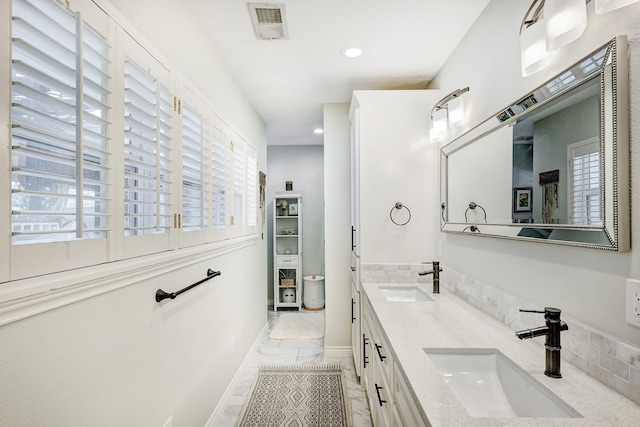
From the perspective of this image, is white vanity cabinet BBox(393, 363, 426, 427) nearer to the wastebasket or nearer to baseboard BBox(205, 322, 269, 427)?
baseboard BBox(205, 322, 269, 427)

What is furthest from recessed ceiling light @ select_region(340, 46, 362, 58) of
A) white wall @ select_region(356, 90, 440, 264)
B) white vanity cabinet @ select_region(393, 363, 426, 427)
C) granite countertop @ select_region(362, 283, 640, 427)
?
white vanity cabinet @ select_region(393, 363, 426, 427)

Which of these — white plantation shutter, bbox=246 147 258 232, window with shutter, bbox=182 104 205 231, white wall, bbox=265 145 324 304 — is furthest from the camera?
white wall, bbox=265 145 324 304

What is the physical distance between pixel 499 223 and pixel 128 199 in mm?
1678

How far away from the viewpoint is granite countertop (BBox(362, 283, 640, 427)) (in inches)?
30.9

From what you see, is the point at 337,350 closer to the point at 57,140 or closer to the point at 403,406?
the point at 403,406

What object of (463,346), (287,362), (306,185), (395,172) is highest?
(306,185)

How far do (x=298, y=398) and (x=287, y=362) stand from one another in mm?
612

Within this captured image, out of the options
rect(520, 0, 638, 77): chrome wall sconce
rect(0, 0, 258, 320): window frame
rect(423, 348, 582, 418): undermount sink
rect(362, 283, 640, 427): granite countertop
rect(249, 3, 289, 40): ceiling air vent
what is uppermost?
rect(249, 3, 289, 40): ceiling air vent

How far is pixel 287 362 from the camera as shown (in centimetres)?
301

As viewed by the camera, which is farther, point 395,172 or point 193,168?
point 395,172

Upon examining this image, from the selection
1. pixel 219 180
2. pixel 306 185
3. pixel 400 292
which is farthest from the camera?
pixel 306 185

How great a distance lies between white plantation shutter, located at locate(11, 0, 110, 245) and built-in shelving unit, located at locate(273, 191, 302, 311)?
3.78m

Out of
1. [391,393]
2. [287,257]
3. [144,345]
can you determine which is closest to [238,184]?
[144,345]

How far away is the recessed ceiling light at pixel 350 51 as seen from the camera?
2100 mm
